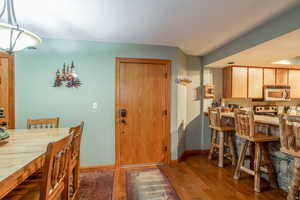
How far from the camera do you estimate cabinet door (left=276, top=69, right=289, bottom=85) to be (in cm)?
362

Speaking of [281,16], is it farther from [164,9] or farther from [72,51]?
[72,51]

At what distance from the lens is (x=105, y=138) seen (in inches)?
109

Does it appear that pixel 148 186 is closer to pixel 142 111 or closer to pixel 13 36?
pixel 142 111

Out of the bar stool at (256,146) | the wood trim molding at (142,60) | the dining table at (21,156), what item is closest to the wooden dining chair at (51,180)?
the dining table at (21,156)

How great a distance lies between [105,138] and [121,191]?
960 millimetres

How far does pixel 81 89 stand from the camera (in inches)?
106

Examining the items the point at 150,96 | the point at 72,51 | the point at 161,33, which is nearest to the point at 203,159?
the point at 150,96

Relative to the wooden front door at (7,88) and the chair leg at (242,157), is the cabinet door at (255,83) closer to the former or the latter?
the chair leg at (242,157)

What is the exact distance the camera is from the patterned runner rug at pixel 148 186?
2.00 meters

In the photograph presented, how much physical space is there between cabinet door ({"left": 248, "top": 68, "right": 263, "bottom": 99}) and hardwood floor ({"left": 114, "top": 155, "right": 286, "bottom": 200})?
1.78 metres

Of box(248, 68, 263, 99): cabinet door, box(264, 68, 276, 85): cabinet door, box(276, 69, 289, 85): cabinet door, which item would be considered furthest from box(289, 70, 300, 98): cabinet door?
box(248, 68, 263, 99): cabinet door

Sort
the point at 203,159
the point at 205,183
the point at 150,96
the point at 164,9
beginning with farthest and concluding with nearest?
the point at 203,159 < the point at 150,96 < the point at 205,183 < the point at 164,9

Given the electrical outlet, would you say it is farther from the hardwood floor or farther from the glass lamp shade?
the glass lamp shade

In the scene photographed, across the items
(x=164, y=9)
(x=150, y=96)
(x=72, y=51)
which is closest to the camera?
(x=164, y=9)
